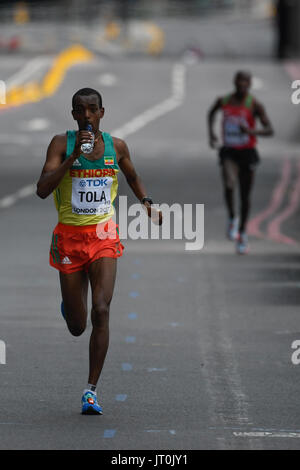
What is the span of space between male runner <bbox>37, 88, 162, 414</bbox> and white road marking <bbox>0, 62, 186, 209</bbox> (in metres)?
17.4

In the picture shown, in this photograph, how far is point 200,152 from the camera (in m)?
37.6

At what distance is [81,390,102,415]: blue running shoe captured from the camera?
8344mm

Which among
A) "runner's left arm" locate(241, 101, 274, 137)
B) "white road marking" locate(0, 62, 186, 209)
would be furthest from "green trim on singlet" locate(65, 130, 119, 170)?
"white road marking" locate(0, 62, 186, 209)

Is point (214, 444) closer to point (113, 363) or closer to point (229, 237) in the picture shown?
point (113, 363)

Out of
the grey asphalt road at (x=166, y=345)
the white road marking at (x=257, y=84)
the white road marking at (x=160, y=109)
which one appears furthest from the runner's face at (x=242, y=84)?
the white road marking at (x=257, y=84)

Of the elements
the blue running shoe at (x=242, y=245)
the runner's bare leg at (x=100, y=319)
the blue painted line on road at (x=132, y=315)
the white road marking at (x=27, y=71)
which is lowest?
the runner's bare leg at (x=100, y=319)

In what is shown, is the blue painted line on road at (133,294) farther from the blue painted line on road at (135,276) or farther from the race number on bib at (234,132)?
the race number on bib at (234,132)

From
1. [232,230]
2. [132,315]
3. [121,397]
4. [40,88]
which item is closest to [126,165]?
[121,397]

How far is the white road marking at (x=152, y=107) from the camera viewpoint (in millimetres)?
40562

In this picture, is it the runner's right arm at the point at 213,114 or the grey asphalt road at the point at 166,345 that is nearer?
the grey asphalt road at the point at 166,345

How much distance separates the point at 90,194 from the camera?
28.1 ft

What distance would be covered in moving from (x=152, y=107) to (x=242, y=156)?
29.8 metres

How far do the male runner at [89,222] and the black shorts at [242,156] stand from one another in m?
8.41
